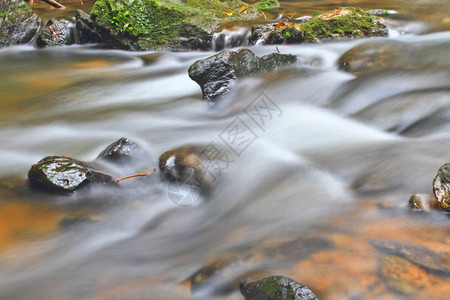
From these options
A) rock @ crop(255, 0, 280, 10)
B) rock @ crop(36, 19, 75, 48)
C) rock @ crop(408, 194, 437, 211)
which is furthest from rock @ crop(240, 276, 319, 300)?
rock @ crop(255, 0, 280, 10)

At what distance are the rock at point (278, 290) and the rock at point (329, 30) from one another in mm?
5264

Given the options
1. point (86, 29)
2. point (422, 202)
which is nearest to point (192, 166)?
point (422, 202)

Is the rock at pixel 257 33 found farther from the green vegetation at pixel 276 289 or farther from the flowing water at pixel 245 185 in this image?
the green vegetation at pixel 276 289

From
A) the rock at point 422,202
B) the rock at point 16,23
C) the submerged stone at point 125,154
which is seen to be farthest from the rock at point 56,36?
the rock at point 422,202

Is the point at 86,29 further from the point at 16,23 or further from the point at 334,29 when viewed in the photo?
the point at 334,29

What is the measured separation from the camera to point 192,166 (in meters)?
3.77

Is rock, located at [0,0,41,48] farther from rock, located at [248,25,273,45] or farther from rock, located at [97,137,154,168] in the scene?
rock, located at [97,137,154,168]

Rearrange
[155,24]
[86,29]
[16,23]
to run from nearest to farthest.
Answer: [155,24], [86,29], [16,23]

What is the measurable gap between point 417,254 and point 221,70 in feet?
11.7

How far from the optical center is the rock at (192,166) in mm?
3756

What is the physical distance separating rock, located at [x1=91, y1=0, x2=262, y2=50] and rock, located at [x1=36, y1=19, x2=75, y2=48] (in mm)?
1016

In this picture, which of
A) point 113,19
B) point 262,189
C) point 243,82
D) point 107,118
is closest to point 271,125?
point 243,82

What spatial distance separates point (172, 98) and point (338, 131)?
8.65ft

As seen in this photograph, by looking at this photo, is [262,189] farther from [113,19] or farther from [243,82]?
[113,19]
